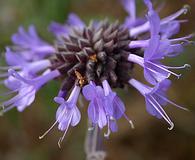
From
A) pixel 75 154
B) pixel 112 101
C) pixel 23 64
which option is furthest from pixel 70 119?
pixel 75 154

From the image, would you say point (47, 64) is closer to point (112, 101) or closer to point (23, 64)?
point (23, 64)

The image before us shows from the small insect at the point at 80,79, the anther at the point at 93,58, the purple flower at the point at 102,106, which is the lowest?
the purple flower at the point at 102,106

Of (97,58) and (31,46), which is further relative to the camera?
(31,46)

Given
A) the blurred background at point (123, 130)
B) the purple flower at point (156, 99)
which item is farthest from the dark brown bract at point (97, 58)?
the blurred background at point (123, 130)

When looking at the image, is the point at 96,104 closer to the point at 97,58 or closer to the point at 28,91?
the point at 97,58

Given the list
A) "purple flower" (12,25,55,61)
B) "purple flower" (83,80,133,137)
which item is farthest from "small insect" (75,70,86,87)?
"purple flower" (12,25,55,61)

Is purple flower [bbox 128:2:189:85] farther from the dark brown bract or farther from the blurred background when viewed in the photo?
the blurred background

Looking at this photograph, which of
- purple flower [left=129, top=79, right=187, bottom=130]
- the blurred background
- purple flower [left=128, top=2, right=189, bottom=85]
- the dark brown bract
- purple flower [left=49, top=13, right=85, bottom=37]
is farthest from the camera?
the blurred background

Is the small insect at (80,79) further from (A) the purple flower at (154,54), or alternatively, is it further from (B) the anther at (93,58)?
(A) the purple flower at (154,54)

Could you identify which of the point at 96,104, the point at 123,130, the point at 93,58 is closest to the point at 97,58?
the point at 93,58

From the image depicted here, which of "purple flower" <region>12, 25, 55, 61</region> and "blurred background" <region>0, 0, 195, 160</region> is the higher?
"purple flower" <region>12, 25, 55, 61</region>

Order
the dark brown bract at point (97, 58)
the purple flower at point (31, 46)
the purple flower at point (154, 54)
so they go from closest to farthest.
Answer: the purple flower at point (154, 54)
the dark brown bract at point (97, 58)
the purple flower at point (31, 46)
